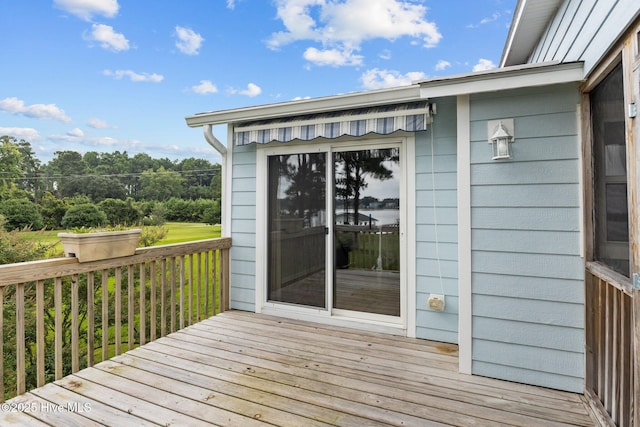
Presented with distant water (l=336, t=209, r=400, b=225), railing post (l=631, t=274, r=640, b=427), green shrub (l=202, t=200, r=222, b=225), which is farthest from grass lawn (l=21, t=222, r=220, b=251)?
railing post (l=631, t=274, r=640, b=427)

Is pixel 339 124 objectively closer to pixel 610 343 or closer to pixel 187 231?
pixel 610 343

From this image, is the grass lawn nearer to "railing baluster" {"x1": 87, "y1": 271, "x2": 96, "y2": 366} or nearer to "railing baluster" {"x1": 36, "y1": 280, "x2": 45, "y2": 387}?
"railing baluster" {"x1": 87, "y1": 271, "x2": 96, "y2": 366}

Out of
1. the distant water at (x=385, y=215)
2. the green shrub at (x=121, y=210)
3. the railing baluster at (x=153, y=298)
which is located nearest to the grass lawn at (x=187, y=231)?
the green shrub at (x=121, y=210)

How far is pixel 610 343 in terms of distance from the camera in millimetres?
1723

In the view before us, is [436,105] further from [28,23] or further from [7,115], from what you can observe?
[7,115]

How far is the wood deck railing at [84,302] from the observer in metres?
2.12

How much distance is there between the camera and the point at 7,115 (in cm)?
1146

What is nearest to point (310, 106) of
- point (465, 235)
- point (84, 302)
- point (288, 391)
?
point (465, 235)

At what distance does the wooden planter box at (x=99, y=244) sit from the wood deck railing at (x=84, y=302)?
0.06 metres

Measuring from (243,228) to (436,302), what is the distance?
2269mm

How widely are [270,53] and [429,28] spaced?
5311mm

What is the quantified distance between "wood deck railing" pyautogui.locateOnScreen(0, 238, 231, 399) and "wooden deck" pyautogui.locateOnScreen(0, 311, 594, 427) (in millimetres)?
227

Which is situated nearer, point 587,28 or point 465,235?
point 587,28

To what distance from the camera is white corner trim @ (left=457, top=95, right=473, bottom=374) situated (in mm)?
2369
